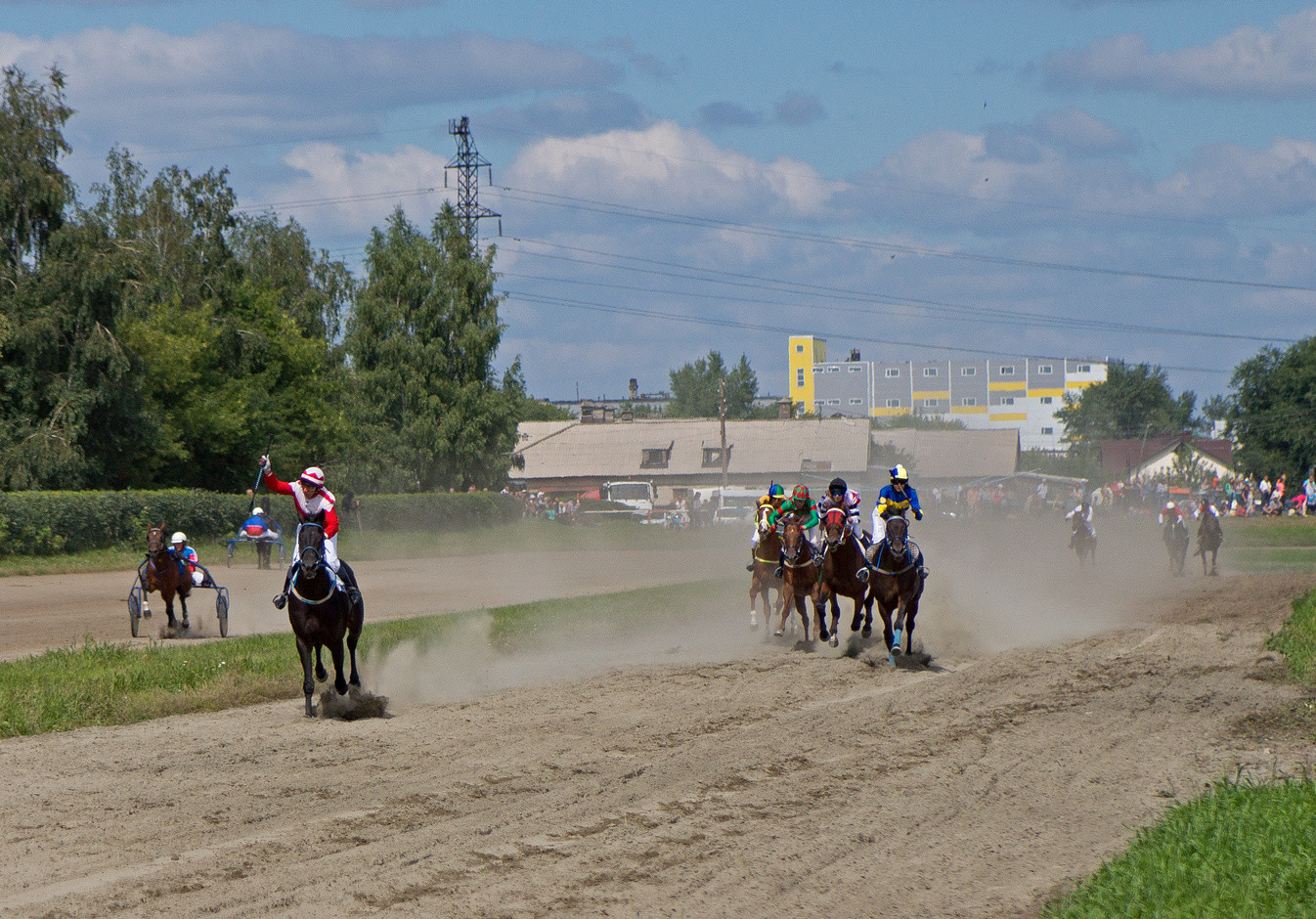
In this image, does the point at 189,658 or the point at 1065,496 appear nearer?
the point at 189,658

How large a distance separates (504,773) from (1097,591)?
72.0ft

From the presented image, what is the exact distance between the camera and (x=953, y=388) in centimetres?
17400

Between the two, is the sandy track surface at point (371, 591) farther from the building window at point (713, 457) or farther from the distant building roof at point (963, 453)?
the distant building roof at point (963, 453)

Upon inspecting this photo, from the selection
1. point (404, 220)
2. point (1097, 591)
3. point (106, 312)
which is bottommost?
point (1097, 591)

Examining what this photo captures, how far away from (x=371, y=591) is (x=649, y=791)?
2192 centimetres

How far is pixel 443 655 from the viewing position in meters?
17.4

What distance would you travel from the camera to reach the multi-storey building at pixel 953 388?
167m

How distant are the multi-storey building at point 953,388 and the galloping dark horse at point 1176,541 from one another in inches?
5045

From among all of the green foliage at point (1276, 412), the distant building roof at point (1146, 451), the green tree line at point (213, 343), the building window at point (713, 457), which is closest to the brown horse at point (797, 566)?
the green tree line at point (213, 343)

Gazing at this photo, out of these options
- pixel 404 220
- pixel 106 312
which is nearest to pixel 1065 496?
pixel 404 220

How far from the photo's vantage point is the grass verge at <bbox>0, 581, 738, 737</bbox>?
12.8 m

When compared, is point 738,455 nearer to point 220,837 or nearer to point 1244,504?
point 1244,504

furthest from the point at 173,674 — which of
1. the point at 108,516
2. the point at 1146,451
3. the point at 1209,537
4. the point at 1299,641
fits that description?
the point at 1146,451

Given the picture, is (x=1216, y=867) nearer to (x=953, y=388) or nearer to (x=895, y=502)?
(x=895, y=502)
